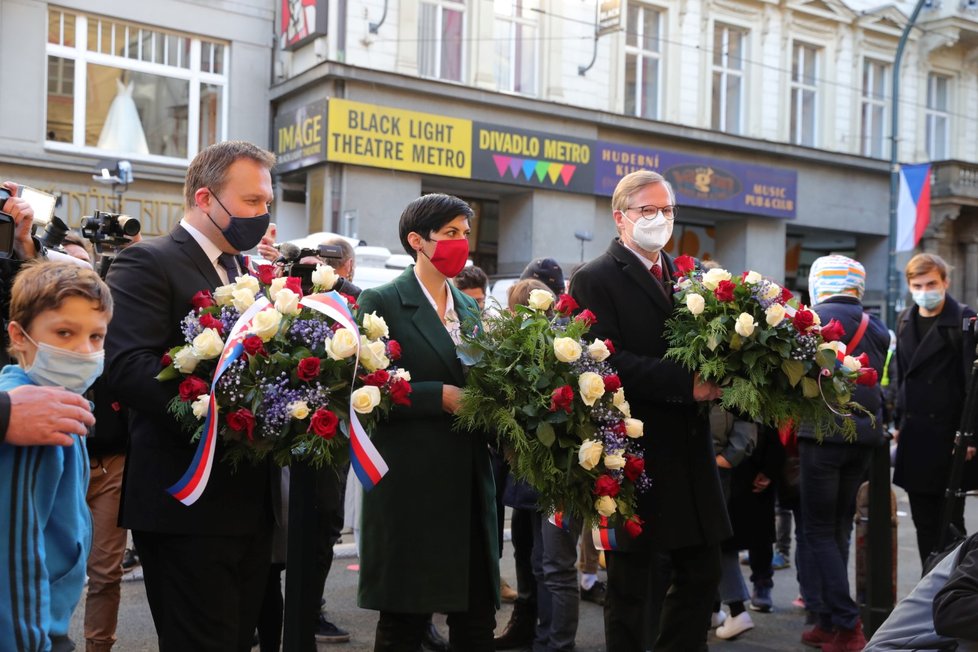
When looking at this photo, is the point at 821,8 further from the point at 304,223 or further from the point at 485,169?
the point at 304,223

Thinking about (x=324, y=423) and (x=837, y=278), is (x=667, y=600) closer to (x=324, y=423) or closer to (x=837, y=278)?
(x=324, y=423)

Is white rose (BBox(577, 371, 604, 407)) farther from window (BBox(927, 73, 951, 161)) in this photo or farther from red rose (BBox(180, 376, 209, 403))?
window (BBox(927, 73, 951, 161))

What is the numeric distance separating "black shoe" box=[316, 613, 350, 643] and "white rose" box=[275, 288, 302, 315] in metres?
2.94

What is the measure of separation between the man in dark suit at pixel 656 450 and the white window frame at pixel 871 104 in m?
23.1

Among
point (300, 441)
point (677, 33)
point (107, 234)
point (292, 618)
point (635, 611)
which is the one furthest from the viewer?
point (677, 33)

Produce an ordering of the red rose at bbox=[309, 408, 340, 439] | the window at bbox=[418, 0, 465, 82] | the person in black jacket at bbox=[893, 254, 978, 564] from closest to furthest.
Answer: the red rose at bbox=[309, 408, 340, 439] → the person in black jacket at bbox=[893, 254, 978, 564] → the window at bbox=[418, 0, 465, 82]

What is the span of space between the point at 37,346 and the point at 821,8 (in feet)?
79.5

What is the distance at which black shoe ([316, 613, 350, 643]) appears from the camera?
5.39m

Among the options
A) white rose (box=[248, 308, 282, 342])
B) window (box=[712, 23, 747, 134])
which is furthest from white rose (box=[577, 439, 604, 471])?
window (box=[712, 23, 747, 134])

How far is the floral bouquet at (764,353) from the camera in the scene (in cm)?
374

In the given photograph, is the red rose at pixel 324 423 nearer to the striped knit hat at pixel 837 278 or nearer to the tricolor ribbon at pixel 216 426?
the tricolor ribbon at pixel 216 426

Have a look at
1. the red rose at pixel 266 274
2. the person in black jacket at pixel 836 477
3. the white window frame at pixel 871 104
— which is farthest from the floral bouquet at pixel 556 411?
the white window frame at pixel 871 104

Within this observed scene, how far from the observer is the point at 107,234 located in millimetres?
5074

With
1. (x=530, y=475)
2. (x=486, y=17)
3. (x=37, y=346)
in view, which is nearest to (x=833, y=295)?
(x=530, y=475)
